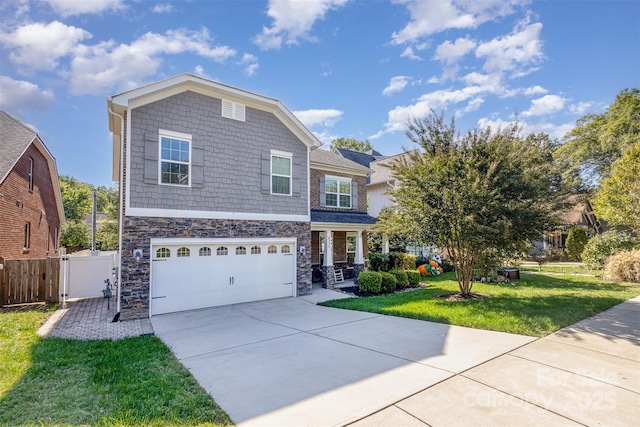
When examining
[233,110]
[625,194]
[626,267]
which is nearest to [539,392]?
[233,110]

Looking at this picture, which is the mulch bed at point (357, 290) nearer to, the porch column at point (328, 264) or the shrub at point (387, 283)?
the shrub at point (387, 283)


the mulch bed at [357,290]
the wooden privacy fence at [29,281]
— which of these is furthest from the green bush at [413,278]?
the wooden privacy fence at [29,281]

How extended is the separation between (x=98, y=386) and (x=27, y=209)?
1493 centimetres

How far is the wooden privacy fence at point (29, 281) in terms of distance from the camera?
9.90 m

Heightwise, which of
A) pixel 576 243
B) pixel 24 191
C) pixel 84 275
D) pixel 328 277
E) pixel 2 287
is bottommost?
pixel 328 277

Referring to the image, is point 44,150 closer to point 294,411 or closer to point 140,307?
point 140,307

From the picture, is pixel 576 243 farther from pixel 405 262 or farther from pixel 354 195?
pixel 354 195

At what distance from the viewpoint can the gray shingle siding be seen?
944 cm

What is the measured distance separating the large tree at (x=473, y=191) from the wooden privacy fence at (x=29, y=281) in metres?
11.4

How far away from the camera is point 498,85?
14773mm

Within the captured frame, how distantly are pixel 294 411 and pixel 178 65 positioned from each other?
488 inches

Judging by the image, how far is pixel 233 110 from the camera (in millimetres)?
11172

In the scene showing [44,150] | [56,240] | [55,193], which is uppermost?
[44,150]

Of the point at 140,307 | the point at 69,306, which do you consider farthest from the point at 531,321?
the point at 69,306
